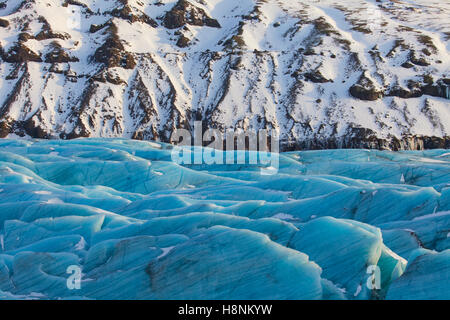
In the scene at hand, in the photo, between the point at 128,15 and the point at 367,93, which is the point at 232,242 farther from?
the point at 128,15

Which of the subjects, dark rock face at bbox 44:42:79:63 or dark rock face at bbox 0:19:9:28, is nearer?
dark rock face at bbox 44:42:79:63

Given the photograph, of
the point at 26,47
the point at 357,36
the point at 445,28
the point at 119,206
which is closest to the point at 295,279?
the point at 119,206

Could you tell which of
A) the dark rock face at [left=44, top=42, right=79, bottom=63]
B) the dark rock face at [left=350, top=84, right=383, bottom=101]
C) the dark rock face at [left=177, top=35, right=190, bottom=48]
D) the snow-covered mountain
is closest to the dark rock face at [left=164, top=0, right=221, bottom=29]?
the snow-covered mountain

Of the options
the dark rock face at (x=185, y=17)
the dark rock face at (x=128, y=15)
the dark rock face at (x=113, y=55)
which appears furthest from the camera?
the dark rock face at (x=185, y=17)

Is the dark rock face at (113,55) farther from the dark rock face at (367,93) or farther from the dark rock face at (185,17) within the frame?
the dark rock face at (367,93)

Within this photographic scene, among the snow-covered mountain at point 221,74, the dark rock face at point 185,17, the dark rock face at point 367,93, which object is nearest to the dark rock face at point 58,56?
the snow-covered mountain at point 221,74

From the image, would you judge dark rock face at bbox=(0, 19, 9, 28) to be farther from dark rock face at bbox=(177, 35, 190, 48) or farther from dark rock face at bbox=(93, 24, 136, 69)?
dark rock face at bbox=(177, 35, 190, 48)
